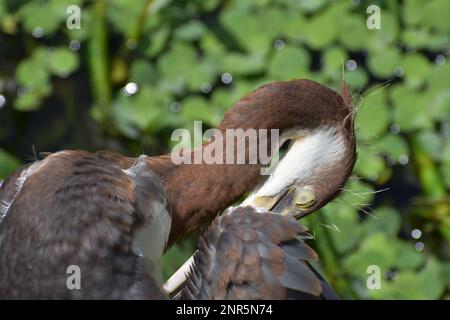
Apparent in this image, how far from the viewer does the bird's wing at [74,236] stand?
6.56 ft

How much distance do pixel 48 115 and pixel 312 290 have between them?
1.90 meters

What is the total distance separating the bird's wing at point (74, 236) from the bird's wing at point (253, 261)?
0.38ft

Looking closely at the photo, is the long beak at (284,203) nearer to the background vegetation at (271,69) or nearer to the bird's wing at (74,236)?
the bird's wing at (74,236)

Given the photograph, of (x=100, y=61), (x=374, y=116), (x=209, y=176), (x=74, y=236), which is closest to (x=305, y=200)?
(x=209, y=176)

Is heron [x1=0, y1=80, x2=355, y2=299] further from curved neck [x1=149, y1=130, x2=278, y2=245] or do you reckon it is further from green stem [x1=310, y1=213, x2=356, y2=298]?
green stem [x1=310, y1=213, x2=356, y2=298]

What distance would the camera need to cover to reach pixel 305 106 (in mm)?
Answer: 2273

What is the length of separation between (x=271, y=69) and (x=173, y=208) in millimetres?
1216

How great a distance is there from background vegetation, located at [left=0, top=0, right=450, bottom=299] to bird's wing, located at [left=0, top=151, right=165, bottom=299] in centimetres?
118

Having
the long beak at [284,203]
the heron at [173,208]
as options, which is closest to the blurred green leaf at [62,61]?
the heron at [173,208]

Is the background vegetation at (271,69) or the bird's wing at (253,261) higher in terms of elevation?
the background vegetation at (271,69)

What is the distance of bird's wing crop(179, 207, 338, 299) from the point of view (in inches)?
77.3

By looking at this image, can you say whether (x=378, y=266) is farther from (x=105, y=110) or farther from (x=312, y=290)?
(x=312, y=290)

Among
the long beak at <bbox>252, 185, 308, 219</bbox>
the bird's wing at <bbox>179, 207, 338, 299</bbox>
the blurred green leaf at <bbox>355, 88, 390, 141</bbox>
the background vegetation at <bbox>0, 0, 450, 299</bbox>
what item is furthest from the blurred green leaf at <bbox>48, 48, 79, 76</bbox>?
the bird's wing at <bbox>179, 207, 338, 299</bbox>
